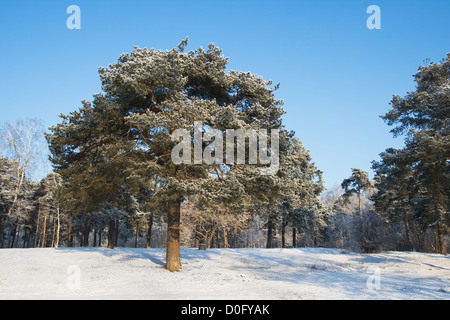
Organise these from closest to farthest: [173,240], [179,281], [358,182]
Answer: [179,281] → [173,240] → [358,182]

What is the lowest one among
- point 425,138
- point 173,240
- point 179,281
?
point 179,281

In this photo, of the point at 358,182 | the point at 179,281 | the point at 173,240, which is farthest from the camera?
the point at 358,182

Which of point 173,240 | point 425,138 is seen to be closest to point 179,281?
point 173,240

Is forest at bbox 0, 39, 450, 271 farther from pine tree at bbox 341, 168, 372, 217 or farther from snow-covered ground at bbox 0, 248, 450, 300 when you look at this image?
pine tree at bbox 341, 168, 372, 217

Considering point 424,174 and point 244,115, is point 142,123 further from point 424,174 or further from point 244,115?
point 424,174

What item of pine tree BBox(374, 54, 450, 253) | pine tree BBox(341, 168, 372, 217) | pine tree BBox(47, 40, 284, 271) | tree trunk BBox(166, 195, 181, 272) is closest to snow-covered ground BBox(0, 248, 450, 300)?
tree trunk BBox(166, 195, 181, 272)

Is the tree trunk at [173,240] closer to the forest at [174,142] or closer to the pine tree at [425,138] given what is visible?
the forest at [174,142]

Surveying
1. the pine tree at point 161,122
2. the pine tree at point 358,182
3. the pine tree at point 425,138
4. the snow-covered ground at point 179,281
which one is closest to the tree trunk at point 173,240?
the pine tree at point 161,122

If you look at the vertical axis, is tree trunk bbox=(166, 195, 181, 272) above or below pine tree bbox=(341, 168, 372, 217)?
below

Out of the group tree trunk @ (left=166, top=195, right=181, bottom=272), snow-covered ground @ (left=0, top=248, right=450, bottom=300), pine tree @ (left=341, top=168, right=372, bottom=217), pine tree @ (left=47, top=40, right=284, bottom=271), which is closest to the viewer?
snow-covered ground @ (left=0, top=248, right=450, bottom=300)

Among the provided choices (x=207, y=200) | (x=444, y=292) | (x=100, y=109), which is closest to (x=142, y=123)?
(x=100, y=109)

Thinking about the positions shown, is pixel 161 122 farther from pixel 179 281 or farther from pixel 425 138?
pixel 425 138

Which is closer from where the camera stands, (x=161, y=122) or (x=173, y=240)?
(x=161, y=122)
